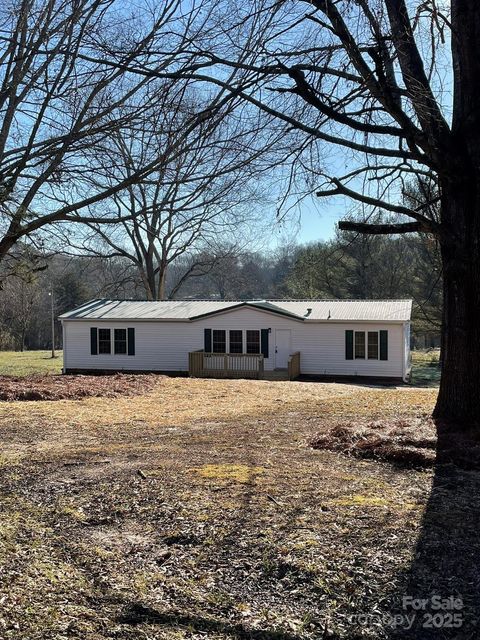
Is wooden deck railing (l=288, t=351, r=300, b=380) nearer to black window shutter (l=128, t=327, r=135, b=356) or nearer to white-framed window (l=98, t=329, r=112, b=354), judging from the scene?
black window shutter (l=128, t=327, r=135, b=356)

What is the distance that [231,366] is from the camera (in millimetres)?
24531

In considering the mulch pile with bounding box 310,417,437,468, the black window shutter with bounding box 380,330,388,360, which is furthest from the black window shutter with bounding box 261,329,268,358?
the mulch pile with bounding box 310,417,437,468

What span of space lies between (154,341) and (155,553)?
927 inches

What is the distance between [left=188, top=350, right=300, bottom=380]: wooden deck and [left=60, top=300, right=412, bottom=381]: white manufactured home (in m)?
0.04

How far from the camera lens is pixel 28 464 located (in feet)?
19.1

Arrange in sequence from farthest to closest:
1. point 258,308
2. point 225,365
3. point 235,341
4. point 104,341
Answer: point 104,341 → point 235,341 → point 258,308 → point 225,365

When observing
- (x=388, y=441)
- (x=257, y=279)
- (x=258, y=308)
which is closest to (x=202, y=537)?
(x=388, y=441)

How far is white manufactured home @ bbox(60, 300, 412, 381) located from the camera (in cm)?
2445

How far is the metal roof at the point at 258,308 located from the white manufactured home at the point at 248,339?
0.05 metres

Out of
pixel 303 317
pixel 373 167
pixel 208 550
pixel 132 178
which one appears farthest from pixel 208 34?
pixel 303 317

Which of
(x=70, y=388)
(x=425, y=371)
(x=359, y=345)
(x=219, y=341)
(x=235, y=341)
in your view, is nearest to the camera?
(x=70, y=388)

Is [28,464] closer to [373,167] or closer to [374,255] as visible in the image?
[373,167]

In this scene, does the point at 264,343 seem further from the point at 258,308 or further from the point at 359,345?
the point at 359,345

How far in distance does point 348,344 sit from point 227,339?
5557mm
